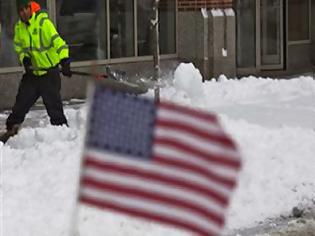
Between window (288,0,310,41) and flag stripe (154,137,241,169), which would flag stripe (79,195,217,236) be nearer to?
flag stripe (154,137,241,169)

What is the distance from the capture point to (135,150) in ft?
11.8

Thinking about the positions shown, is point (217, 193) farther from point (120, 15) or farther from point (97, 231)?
point (120, 15)

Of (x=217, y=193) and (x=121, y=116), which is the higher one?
(x=121, y=116)

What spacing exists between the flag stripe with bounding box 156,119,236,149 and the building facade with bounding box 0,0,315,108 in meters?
9.58

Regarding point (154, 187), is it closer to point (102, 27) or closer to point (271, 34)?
point (102, 27)

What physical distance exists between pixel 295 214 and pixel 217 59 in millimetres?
8320

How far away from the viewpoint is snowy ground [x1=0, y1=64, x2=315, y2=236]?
7.02 metres

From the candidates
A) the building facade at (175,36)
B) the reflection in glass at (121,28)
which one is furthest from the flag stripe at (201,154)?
the reflection in glass at (121,28)

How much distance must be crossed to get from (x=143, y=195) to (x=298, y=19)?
16591 mm

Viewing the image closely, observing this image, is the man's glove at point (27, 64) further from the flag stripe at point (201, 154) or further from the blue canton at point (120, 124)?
the flag stripe at point (201, 154)

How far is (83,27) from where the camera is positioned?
14945 millimetres

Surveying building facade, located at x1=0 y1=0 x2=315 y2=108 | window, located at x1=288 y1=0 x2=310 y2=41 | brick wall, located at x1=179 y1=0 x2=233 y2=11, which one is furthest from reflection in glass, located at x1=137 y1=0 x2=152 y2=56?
window, located at x1=288 y1=0 x2=310 y2=41

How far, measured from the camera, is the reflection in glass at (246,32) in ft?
58.9

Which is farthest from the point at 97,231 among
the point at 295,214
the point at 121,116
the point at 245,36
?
the point at 245,36
